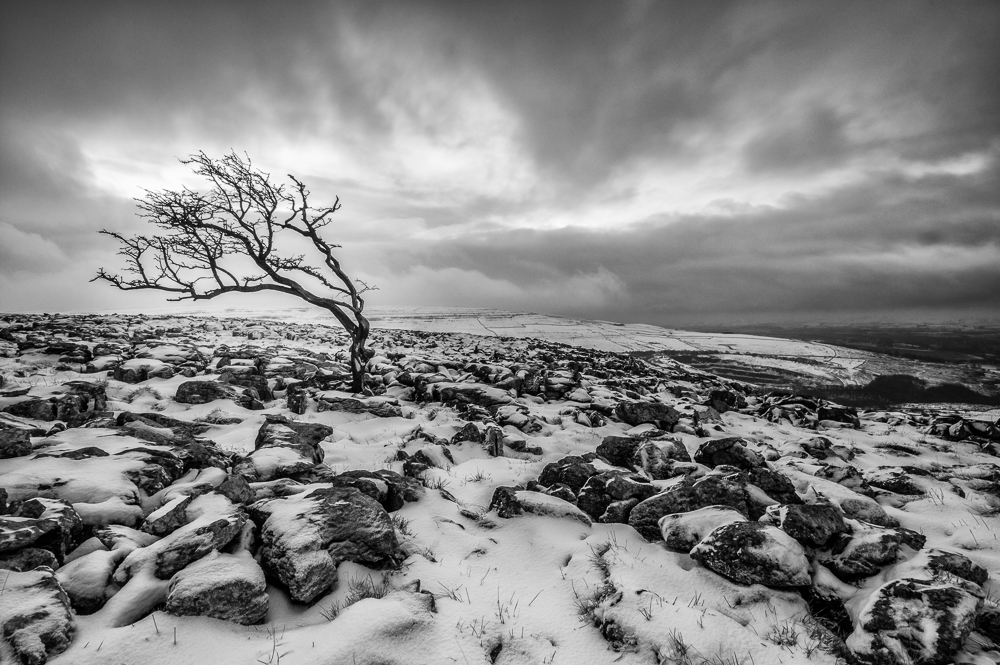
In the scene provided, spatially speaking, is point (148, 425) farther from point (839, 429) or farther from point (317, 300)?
point (839, 429)

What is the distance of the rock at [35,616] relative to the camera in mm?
2898

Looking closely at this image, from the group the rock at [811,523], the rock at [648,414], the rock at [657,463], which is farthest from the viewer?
the rock at [648,414]

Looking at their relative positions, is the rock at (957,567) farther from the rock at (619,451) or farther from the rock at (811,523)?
the rock at (619,451)

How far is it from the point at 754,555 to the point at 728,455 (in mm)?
3436

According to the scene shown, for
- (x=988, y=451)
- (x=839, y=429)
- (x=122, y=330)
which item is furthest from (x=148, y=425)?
(x=122, y=330)

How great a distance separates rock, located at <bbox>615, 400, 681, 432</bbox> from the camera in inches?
416

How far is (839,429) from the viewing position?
39.1 feet

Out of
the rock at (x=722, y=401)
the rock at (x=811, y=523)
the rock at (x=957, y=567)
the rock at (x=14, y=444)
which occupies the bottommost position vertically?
the rock at (x=722, y=401)

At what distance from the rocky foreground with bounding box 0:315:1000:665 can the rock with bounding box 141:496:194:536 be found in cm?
2

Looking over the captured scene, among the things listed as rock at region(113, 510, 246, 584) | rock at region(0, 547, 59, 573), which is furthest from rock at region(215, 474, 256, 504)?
rock at region(0, 547, 59, 573)

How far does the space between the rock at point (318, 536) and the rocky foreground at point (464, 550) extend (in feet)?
0.08

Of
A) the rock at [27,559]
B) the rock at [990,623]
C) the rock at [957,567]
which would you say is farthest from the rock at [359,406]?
the rock at [990,623]

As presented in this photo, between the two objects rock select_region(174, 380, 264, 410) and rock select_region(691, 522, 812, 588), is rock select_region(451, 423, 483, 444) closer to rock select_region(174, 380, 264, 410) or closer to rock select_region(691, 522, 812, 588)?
rock select_region(691, 522, 812, 588)

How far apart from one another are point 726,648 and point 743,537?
1.29 meters
